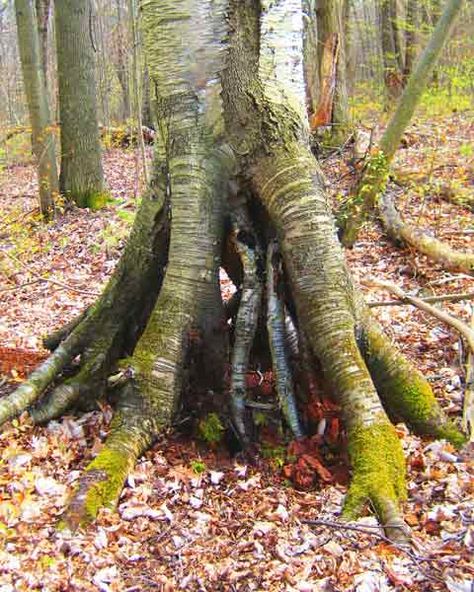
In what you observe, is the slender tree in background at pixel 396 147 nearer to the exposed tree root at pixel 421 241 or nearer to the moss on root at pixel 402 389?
the exposed tree root at pixel 421 241

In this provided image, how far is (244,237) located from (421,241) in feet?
13.6

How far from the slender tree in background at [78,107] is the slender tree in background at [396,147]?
6.42m

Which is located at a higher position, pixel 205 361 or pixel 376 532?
pixel 205 361

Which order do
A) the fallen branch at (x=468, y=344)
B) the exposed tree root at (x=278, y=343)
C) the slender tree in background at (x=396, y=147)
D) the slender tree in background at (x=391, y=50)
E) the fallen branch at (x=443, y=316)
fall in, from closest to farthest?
the fallen branch at (x=468, y=344)
the exposed tree root at (x=278, y=343)
the fallen branch at (x=443, y=316)
the slender tree in background at (x=396, y=147)
the slender tree in background at (x=391, y=50)

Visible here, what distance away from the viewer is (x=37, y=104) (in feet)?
37.3

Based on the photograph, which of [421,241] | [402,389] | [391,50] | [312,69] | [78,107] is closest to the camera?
[402,389]

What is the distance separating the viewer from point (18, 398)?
4098 mm

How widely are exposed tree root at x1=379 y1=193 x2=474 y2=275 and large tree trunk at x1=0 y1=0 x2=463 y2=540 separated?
3191mm

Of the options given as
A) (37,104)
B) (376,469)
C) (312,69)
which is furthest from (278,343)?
(312,69)

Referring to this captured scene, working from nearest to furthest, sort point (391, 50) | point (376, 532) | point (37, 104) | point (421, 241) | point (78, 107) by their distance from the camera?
point (376, 532) < point (421, 241) < point (37, 104) < point (78, 107) < point (391, 50)

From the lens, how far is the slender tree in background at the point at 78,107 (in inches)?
452

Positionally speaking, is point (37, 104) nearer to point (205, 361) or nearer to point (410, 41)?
point (205, 361)

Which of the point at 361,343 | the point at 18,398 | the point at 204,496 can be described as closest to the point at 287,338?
the point at 361,343

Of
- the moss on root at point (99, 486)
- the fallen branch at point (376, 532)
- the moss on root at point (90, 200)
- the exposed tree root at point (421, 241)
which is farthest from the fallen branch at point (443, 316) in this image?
the moss on root at point (90, 200)
